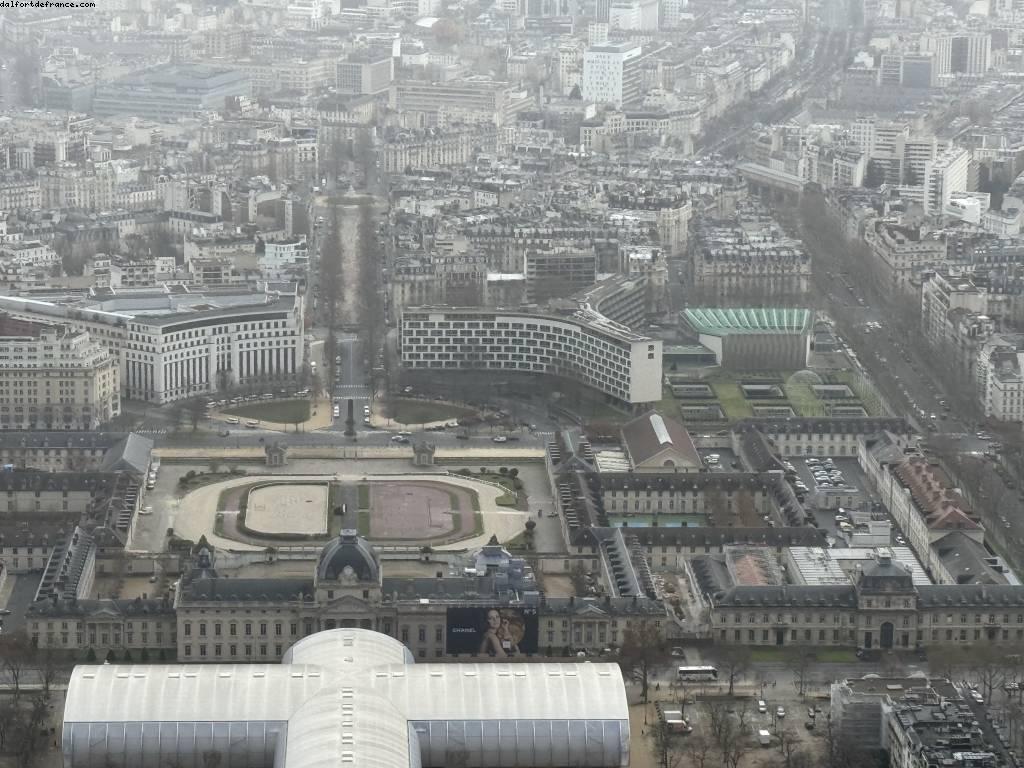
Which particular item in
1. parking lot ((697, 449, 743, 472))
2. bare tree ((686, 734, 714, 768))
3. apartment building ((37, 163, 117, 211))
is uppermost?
apartment building ((37, 163, 117, 211))

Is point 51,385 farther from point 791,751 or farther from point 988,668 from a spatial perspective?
point 791,751

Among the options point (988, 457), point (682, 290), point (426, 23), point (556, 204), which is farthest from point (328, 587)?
point (426, 23)

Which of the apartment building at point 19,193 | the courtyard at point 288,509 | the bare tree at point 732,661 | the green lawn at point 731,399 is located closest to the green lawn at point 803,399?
the green lawn at point 731,399

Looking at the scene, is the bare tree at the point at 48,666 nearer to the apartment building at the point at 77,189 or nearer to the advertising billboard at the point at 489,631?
the advertising billboard at the point at 489,631

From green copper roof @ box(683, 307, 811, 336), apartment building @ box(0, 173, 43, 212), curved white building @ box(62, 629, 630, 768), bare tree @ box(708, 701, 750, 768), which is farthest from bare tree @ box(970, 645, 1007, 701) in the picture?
apartment building @ box(0, 173, 43, 212)

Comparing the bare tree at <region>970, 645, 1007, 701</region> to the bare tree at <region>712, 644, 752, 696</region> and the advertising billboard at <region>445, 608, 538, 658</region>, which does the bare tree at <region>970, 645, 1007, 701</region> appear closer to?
the bare tree at <region>712, 644, 752, 696</region>
